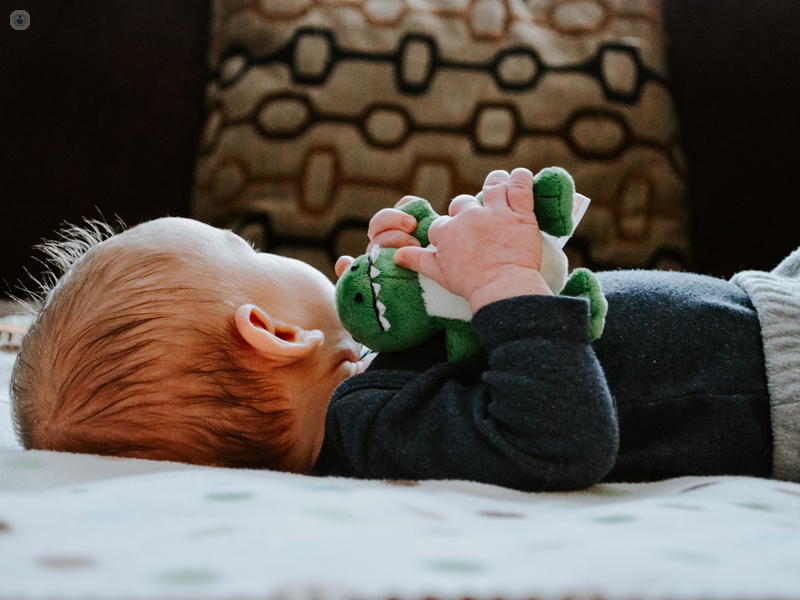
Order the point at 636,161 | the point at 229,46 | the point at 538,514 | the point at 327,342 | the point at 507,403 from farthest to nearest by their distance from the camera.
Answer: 1. the point at 229,46
2. the point at 636,161
3. the point at 327,342
4. the point at 507,403
5. the point at 538,514

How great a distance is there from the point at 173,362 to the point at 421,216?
32 cm

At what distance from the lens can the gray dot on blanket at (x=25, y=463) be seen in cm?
57

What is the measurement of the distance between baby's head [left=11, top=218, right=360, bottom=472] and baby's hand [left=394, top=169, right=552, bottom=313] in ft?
0.65

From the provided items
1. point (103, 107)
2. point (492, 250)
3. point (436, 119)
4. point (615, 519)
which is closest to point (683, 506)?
point (615, 519)

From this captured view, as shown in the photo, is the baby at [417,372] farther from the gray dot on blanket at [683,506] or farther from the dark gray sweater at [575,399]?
the gray dot on blanket at [683,506]

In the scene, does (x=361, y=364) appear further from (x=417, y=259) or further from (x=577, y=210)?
(x=577, y=210)

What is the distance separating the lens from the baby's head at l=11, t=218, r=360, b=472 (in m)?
0.69

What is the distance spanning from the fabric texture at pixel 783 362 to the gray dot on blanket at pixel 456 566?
49 cm


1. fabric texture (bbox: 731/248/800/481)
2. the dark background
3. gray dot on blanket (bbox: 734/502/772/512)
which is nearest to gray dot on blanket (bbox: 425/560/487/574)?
gray dot on blanket (bbox: 734/502/772/512)

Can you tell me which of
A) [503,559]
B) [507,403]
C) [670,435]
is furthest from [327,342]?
[503,559]

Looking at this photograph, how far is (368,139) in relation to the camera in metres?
1.27

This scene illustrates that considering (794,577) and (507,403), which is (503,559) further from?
(507,403)

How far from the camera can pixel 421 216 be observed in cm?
75

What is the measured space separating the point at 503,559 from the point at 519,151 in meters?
1.04
